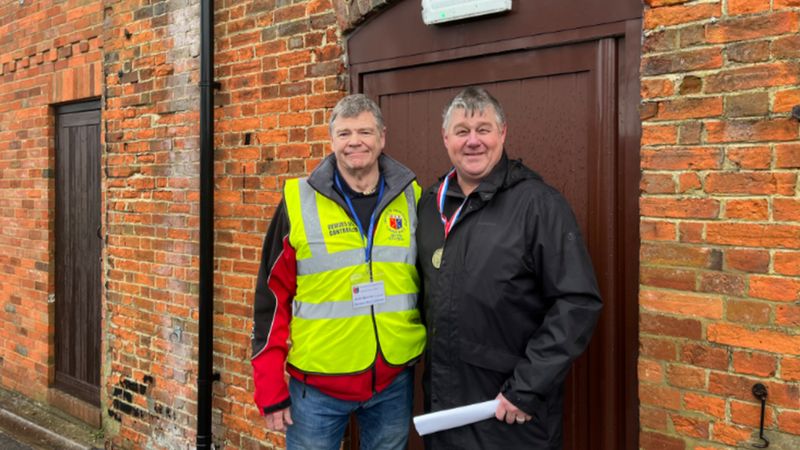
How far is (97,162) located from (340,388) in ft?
12.8

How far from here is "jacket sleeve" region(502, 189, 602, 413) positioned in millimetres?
2176

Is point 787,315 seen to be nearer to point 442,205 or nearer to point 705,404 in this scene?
point 705,404

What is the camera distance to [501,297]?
2309mm

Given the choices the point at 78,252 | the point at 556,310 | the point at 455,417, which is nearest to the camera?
the point at 556,310

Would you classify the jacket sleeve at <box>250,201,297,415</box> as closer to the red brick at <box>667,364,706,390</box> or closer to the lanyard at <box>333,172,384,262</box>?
the lanyard at <box>333,172,384,262</box>

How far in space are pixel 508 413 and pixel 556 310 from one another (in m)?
0.38

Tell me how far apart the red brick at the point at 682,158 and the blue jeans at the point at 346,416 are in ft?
4.24

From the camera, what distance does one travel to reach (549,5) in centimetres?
287

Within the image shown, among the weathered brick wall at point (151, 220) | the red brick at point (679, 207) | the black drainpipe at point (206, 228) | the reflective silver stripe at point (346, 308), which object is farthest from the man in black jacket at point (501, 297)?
the weathered brick wall at point (151, 220)

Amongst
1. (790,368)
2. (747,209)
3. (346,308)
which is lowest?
(790,368)

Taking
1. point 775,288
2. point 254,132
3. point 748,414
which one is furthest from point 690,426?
point 254,132

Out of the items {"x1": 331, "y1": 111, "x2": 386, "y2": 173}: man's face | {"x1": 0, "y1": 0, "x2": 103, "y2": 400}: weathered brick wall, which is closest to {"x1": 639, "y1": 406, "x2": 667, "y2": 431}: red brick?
{"x1": 331, "y1": 111, "x2": 386, "y2": 173}: man's face

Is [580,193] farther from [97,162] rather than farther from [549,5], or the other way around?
[97,162]

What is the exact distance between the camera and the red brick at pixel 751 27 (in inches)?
89.1
